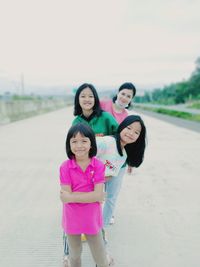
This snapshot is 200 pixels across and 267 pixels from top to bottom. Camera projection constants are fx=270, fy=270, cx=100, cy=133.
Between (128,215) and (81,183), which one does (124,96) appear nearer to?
(81,183)

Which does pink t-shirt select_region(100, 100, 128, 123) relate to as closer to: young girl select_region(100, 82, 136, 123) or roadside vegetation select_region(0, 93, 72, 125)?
young girl select_region(100, 82, 136, 123)

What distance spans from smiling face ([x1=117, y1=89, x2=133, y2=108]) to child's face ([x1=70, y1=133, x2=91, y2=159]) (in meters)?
0.96

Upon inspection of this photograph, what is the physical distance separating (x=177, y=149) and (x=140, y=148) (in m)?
4.76

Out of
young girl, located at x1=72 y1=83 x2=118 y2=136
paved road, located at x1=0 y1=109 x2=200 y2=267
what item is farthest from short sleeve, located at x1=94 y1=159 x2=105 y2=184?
paved road, located at x1=0 y1=109 x2=200 y2=267

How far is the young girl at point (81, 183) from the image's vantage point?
1678 millimetres

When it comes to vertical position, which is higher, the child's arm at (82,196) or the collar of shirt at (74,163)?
the collar of shirt at (74,163)

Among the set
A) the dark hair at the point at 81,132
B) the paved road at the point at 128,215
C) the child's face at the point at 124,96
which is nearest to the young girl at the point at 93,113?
the child's face at the point at 124,96

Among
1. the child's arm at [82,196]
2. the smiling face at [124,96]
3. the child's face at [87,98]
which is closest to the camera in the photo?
the child's arm at [82,196]

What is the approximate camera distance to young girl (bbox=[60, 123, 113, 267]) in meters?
1.68

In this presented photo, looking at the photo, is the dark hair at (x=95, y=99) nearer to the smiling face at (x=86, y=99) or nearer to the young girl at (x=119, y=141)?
the smiling face at (x=86, y=99)

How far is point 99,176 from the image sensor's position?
66.5 inches

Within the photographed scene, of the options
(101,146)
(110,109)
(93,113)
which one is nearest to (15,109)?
(110,109)

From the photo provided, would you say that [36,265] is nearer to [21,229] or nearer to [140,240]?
[21,229]

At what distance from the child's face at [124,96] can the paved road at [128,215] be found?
1.30m
